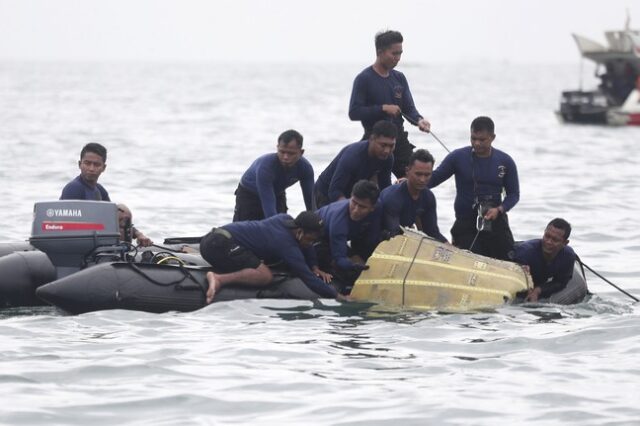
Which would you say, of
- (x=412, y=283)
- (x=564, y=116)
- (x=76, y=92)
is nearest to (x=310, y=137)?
(x=564, y=116)

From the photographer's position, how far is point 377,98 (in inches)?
551

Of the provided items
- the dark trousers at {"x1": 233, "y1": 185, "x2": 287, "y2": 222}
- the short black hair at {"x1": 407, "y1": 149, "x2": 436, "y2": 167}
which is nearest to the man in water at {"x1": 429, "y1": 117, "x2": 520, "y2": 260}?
the short black hair at {"x1": 407, "y1": 149, "x2": 436, "y2": 167}

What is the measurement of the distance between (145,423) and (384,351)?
283cm

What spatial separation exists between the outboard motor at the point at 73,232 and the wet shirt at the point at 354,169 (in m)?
2.20

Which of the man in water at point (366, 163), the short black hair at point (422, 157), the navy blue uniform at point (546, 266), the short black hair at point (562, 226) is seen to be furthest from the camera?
the navy blue uniform at point (546, 266)

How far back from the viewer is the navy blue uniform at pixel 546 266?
13.7 m

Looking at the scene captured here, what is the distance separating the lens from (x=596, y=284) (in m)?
16.2

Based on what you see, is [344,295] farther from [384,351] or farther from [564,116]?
[564,116]

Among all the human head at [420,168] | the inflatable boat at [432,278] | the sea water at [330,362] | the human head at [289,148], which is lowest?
the sea water at [330,362]

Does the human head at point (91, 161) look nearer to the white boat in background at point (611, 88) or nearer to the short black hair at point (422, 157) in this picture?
the short black hair at point (422, 157)

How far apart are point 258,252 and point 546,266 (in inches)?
115

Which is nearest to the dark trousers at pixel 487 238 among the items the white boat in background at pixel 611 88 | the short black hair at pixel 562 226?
the short black hair at pixel 562 226

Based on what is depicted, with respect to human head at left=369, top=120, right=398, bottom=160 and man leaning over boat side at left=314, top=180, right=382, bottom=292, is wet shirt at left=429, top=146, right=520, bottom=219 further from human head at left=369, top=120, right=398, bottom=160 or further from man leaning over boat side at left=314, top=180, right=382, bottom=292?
man leaning over boat side at left=314, top=180, right=382, bottom=292

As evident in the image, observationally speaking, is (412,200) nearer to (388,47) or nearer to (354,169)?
(354,169)
